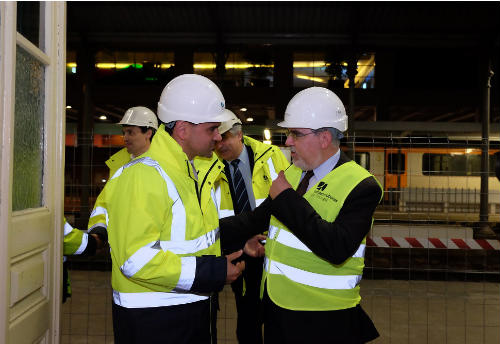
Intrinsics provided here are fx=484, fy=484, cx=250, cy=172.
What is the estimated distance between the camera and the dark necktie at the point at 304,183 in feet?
9.20

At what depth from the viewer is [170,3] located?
12.0 m

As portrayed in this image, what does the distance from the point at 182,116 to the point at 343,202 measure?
36.1 inches

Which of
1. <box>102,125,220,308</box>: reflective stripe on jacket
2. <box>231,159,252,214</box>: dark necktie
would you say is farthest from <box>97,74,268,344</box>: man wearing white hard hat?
<box>231,159,252,214</box>: dark necktie

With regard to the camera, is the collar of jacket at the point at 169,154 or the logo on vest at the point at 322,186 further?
the logo on vest at the point at 322,186

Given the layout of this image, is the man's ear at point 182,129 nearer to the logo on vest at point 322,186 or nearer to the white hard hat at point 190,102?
the white hard hat at point 190,102

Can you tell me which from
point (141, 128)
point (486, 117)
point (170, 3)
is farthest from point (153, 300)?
point (486, 117)

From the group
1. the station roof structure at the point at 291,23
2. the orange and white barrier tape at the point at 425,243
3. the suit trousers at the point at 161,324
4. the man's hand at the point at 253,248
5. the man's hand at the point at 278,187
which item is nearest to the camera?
the suit trousers at the point at 161,324

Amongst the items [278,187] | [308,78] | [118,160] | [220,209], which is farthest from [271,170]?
[308,78]

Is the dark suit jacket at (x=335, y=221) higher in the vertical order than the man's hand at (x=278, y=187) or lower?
lower

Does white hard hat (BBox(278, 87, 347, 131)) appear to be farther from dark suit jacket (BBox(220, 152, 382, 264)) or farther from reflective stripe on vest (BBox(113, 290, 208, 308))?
reflective stripe on vest (BBox(113, 290, 208, 308))

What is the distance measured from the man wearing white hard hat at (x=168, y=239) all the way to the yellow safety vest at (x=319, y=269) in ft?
1.29

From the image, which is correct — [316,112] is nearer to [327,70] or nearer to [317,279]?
[317,279]

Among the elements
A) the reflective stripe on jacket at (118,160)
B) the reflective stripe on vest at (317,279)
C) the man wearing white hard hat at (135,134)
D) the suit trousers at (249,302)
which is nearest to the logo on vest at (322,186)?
the reflective stripe on vest at (317,279)

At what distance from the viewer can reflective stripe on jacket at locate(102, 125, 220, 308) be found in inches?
77.8
